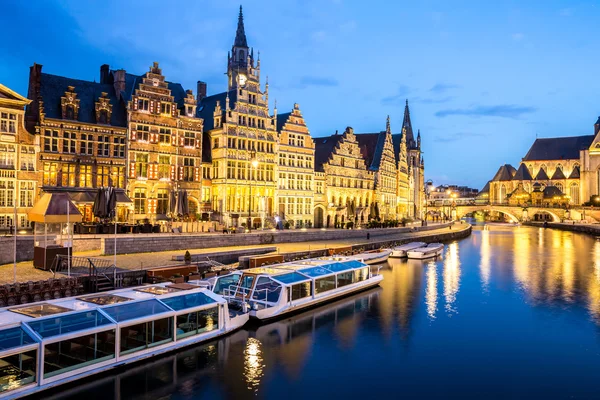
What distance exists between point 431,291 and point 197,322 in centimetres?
1515

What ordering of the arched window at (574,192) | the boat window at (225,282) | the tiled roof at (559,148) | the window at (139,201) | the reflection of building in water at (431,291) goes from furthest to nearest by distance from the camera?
the tiled roof at (559,148) < the arched window at (574,192) < the window at (139,201) < the reflection of building in water at (431,291) < the boat window at (225,282)

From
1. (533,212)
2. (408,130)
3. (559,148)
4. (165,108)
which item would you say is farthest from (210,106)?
(559,148)

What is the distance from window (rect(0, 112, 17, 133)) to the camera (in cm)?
3269

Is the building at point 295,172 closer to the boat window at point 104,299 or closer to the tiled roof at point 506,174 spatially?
the boat window at point 104,299

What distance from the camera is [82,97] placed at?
3841 cm

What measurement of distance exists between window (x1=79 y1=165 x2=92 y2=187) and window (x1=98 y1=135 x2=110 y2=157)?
4.44ft

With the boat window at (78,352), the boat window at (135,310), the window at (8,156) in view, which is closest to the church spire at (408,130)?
the window at (8,156)

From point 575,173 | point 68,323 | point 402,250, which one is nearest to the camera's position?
point 68,323

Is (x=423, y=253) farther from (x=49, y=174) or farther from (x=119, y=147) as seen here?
(x=49, y=174)

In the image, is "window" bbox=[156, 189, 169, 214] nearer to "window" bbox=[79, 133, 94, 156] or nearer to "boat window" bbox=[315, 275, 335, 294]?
"window" bbox=[79, 133, 94, 156]

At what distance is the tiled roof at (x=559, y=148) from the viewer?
423ft

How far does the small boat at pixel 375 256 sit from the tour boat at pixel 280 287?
1084 cm

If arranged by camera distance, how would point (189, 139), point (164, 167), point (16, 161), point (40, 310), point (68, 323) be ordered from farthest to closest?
point (189, 139) < point (164, 167) < point (16, 161) < point (40, 310) < point (68, 323)

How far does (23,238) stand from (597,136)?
126 metres
